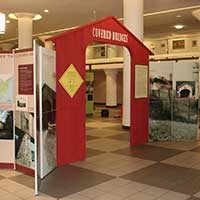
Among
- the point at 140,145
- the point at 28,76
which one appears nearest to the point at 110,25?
the point at 28,76

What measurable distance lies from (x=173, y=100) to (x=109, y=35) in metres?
2.89

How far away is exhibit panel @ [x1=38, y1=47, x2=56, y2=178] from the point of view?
471 centimetres

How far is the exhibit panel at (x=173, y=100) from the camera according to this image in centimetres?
820

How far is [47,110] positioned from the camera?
16.7 feet

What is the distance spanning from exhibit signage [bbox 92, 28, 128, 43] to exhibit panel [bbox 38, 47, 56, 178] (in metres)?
1.22

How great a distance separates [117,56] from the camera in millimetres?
17359

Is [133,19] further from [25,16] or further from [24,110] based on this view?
[25,16]

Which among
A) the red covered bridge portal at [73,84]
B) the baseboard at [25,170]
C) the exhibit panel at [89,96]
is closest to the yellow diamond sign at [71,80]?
the red covered bridge portal at [73,84]

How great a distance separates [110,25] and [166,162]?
310 cm

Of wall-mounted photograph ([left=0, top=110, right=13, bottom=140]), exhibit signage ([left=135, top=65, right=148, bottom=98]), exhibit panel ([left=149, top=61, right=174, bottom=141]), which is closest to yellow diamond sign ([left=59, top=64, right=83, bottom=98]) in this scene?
wall-mounted photograph ([left=0, top=110, right=13, bottom=140])

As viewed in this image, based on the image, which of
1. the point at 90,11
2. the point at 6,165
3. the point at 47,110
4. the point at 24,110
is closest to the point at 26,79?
the point at 24,110

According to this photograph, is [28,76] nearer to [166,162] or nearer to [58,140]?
[58,140]

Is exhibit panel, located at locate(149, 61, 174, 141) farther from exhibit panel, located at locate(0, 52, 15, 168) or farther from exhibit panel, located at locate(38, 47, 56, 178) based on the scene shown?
exhibit panel, located at locate(0, 52, 15, 168)

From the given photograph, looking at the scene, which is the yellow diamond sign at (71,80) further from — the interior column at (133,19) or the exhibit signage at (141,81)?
the interior column at (133,19)
